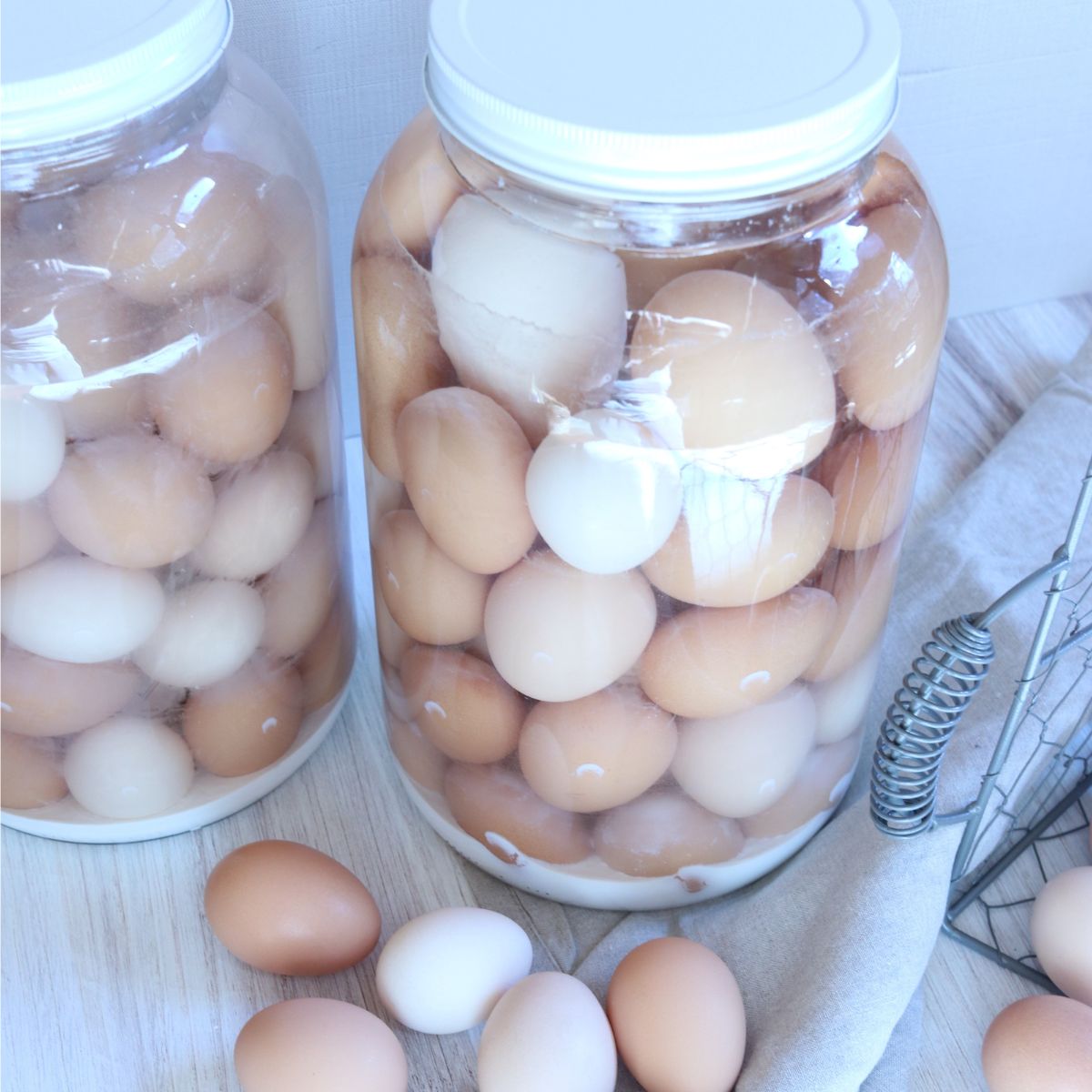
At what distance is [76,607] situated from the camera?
1.87 ft

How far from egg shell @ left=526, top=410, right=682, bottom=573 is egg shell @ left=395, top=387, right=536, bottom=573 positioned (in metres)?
0.01

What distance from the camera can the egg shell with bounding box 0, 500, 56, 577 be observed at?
55cm

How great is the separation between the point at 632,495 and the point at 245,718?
0.25 metres

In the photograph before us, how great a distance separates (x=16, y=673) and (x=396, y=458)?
0.19 metres

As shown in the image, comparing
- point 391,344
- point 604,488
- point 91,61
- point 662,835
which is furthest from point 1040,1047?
point 91,61

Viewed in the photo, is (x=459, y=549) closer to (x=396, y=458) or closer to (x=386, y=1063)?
(x=396, y=458)

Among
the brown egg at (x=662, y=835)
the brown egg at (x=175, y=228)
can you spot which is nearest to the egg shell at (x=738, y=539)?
the brown egg at (x=662, y=835)

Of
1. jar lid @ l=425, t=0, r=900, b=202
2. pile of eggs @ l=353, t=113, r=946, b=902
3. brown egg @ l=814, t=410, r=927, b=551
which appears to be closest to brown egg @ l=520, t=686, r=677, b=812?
pile of eggs @ l=353, t=113, r=946, b=902

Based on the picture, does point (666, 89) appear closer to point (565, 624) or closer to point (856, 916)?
point (565, 624)

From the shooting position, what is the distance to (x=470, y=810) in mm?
626

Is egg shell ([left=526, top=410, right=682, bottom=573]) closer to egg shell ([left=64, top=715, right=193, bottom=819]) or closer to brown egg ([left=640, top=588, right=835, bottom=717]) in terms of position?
brown egg ([left=640, top=588, right=835, bottom=717])

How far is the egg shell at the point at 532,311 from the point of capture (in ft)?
1.61

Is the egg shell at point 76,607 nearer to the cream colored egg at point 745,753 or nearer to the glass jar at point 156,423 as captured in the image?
the glass jar at point 156,423

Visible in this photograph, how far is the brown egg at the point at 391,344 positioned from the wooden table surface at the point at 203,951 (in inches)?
7.5
